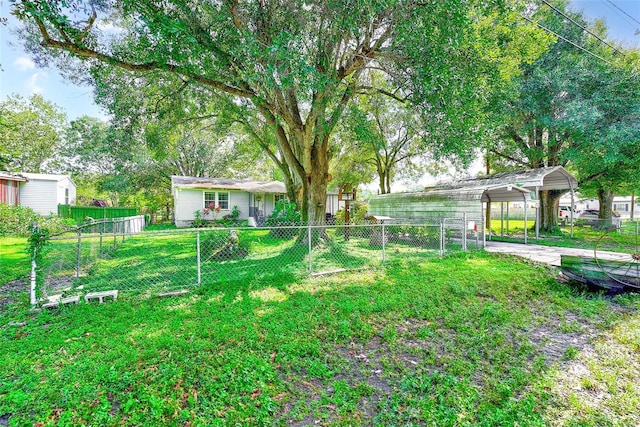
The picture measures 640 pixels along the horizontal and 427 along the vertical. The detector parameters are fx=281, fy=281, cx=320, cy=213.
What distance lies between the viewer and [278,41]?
485 cm

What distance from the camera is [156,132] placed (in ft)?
33.4

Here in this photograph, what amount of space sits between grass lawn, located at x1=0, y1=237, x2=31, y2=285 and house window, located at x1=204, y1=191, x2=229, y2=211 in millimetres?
8915

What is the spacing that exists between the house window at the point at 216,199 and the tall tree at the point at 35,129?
15.5 meters

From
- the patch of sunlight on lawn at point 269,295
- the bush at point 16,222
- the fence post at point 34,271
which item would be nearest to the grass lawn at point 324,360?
the patch of sunlight on lawn at point 269,295

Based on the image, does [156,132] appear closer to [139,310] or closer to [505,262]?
[139,310]

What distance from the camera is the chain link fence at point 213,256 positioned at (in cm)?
525

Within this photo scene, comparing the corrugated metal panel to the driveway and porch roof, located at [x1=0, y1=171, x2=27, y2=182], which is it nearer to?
porch roof, located at [x1=0, y1=171, x2=27, y2=182]

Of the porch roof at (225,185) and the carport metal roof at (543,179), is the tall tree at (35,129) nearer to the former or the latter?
the porch roof at (225,185)

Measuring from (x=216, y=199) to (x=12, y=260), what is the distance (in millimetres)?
11345

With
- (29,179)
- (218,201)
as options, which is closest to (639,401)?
(218,201)

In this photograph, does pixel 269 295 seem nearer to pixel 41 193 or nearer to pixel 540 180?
pixel 540 180

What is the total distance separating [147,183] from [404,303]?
2640 cm

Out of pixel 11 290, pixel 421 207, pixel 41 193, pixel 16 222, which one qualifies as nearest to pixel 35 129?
pixel 41 193

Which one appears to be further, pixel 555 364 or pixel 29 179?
pixel 29 179
